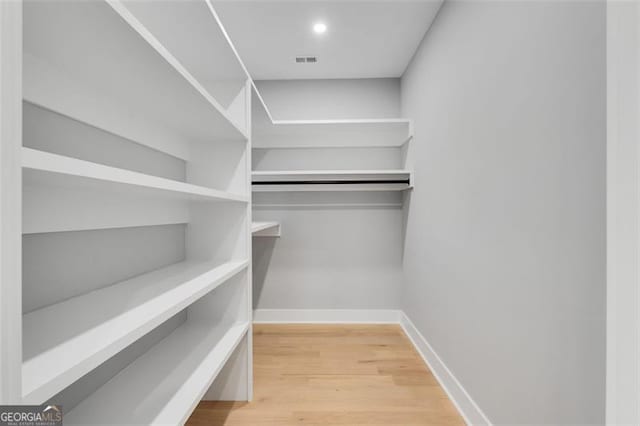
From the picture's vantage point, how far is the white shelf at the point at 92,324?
0.53 m

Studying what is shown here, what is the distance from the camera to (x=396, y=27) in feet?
6.76

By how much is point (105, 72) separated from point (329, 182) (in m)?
1.95

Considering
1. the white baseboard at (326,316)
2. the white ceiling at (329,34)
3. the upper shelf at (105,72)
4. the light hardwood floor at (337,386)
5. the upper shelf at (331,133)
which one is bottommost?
the light hardwood floor at (337,386)

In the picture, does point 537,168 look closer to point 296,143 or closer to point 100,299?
point 100,299

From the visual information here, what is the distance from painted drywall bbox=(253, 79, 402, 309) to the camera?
2873mm

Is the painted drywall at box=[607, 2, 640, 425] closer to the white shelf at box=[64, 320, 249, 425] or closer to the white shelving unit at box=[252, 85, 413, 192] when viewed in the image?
the white shelf at box=[64, 320, 249, 425]

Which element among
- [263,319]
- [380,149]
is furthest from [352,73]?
[263,319]

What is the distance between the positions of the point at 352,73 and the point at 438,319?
209cm

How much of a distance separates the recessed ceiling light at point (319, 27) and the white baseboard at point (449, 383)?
7.26 feet

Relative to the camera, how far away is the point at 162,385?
41.7 inches

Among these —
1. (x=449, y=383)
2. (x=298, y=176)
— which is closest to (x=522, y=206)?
(x=449, y=383)

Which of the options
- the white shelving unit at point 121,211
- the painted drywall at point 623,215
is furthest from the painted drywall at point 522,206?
the white shelving unit at point 121,211

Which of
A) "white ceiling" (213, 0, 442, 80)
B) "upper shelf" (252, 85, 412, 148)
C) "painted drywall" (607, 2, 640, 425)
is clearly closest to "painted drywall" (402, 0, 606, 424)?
"painted drywall" (607, 2, 640, 425)

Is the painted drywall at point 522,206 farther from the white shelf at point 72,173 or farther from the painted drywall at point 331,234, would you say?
the white shelf at point 72,173
